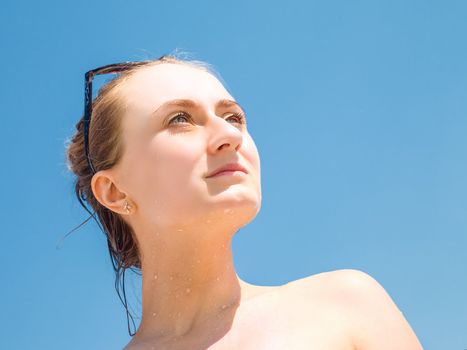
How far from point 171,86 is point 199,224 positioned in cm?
92

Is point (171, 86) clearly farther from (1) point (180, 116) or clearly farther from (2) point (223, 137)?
(2) point (223, 137)

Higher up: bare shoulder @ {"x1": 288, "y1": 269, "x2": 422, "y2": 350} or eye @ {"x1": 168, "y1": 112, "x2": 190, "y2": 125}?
eye @ {"x1": 168, "y1": 112, "x2": 190, "y2": 125}

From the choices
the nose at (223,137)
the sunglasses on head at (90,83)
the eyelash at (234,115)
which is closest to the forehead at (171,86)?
the eyelash at (234,115)

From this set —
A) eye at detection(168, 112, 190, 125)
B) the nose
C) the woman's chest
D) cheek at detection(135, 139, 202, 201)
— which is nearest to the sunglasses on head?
cheek at detection(135, 139, 202, 201)

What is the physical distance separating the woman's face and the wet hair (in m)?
0.14

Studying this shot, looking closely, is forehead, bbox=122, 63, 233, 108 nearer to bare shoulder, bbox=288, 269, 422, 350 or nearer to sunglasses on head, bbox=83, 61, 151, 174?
sunglasses on head, bbox=83, 61, 151, 174

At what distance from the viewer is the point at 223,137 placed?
4086 millimetres

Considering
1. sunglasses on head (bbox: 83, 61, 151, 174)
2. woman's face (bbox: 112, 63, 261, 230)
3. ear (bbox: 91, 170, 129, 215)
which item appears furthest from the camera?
sunglasses on head (bbox: 83, 61, 151, 174)

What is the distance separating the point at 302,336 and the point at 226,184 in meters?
0.93

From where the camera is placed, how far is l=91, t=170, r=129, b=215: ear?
15.0ft

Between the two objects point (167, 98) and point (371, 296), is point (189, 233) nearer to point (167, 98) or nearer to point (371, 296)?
point (167, 98)

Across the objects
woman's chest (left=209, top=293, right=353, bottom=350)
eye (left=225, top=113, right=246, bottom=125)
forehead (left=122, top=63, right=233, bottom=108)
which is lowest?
woman's chest (left=209, top=293, right=353, bottom=350)

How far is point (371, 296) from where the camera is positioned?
3912 millimetres

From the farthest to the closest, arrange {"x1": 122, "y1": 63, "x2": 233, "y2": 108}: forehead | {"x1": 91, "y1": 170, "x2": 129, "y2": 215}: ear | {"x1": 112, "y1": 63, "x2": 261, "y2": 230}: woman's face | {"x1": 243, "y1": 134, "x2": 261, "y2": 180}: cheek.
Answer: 1. {"x1": 91, "y1": 170, "x2": 129, "y2": 215}: ear
2. {"x1": 122, "y1": 63, "x2": 233, "y2": 108}: forehead
3. {"x1": 243, "y1": 134, "x2": 261, "y2": 180}: cheek
4. {"x1": 112, "y1": 63, "x2": 261, "y2": 230}: woman's face
